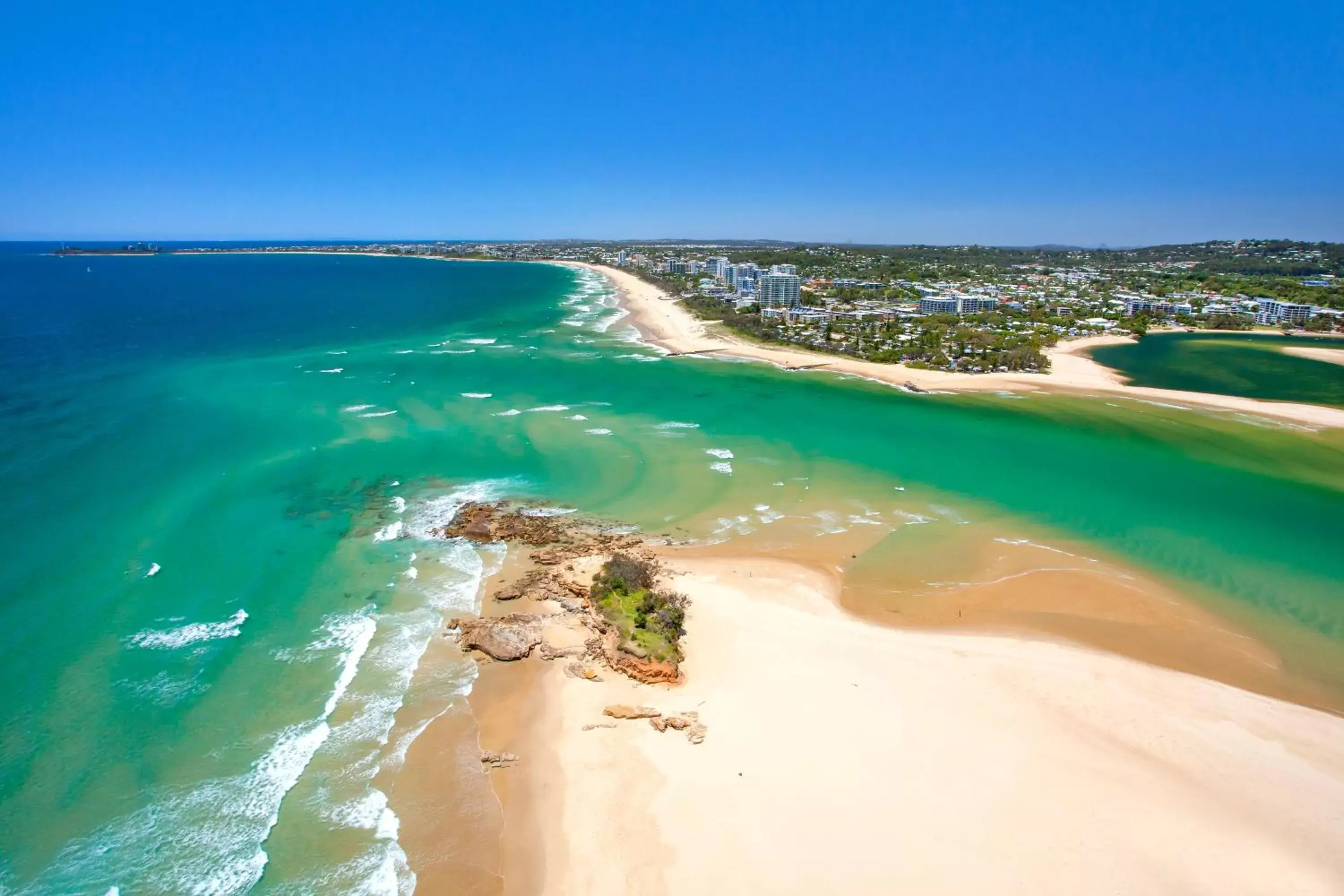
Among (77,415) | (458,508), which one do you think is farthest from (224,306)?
(458,508)

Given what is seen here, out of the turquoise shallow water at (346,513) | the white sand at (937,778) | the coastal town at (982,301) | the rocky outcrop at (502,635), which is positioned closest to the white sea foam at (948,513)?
the turquoise shallow water at (346,513)

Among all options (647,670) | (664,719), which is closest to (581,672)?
(647,670)

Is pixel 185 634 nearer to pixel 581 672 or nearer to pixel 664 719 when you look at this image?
pixel 581 672

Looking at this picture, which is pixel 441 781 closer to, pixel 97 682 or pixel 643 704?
pixel 643 704

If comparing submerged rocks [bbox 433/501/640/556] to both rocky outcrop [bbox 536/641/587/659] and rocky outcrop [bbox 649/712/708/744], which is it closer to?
rocky outcrop [bbox 536/641/587/659]

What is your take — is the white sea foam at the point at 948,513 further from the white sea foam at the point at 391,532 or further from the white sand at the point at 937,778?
the white sea foam at the point at 391,532

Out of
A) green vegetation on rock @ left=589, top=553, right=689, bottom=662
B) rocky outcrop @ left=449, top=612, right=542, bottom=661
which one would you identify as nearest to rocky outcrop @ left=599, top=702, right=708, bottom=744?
green vegetation on rock @ left=589, top=553, right=689, bottom=662
